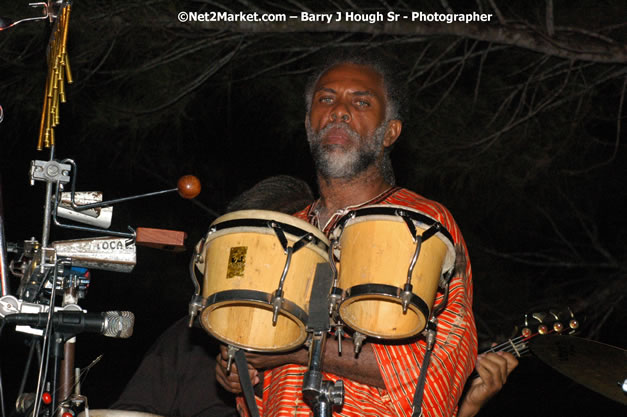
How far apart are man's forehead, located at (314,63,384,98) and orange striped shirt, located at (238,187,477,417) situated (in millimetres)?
667

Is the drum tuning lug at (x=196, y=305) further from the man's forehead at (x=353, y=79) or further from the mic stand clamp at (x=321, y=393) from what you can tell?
the man's forehead at (x=353, y=79)

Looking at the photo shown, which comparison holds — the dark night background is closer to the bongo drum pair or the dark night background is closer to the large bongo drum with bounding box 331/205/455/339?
the bongo drum pair

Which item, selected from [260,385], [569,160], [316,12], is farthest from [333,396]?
[569,160]

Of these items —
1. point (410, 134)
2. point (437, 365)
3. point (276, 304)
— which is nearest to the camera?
point (276, 304)

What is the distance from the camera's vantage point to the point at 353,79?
12.0ft

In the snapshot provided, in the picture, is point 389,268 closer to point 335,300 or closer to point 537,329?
point 335,300

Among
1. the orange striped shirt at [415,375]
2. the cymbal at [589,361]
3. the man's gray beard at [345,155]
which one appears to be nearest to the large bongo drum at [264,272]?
the orange striped shirt at [415,375]

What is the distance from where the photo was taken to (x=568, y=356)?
146 inches

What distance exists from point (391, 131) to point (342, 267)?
1225mm

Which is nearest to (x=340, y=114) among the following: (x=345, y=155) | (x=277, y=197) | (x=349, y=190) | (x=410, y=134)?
(x=345, y=155)

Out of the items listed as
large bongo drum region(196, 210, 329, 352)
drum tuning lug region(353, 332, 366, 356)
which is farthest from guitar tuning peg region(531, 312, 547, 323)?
large bongo drum region(196, 210, 329, 352)

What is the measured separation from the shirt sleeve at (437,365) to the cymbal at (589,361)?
0.84 meters

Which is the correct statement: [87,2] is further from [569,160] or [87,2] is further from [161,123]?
[569,160]

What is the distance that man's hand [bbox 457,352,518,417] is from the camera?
3.61 meters
